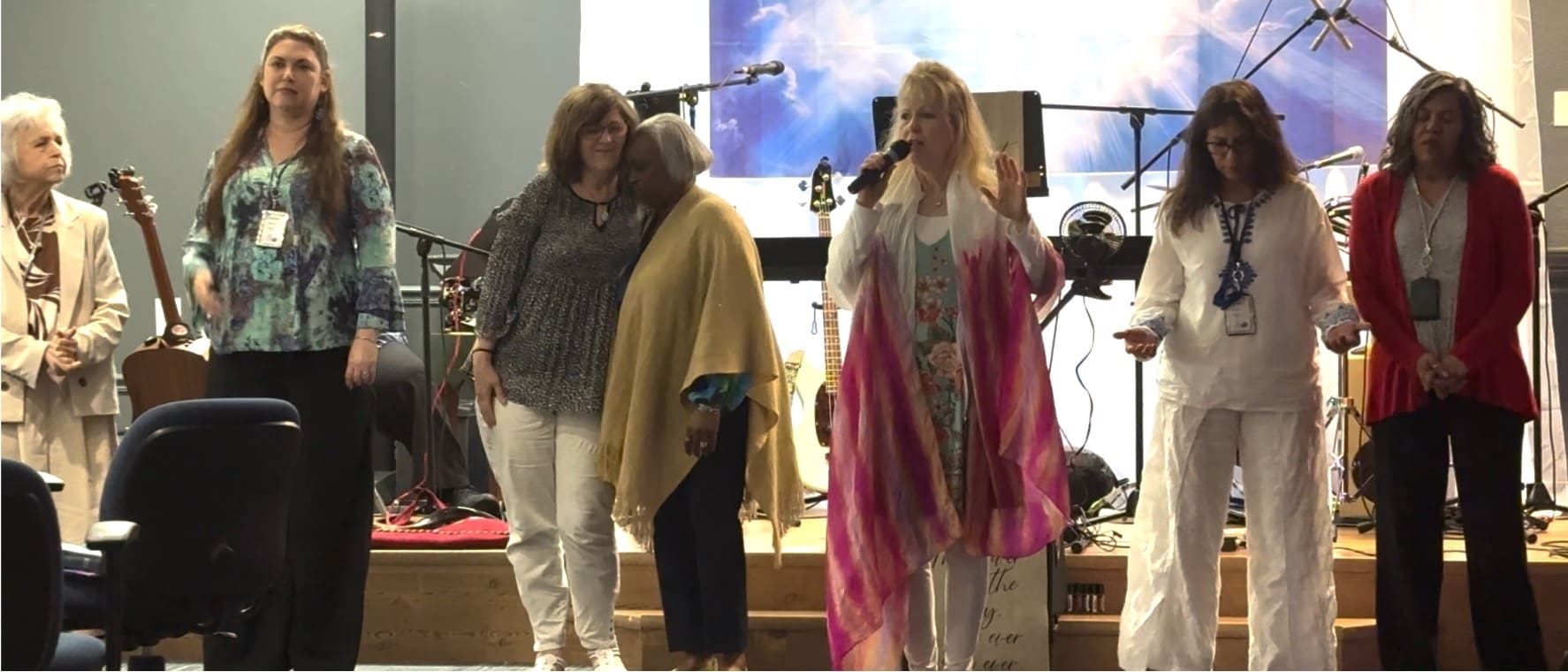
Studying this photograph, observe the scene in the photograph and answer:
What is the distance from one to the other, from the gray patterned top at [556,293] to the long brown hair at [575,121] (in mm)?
39

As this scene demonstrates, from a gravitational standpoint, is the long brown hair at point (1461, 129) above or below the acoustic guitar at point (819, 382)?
above

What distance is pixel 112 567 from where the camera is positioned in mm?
2496

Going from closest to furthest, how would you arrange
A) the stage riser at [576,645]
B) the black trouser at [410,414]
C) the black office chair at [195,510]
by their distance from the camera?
the black office chair at [195,510] → the stage riser at [576,645] → the black trouser at [410,414]

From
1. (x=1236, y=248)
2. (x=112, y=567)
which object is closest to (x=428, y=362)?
(x=112, y=567)

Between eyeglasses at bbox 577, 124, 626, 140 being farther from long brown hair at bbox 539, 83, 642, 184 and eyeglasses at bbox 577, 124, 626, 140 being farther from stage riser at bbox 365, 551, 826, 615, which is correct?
stage riser at bbox 365, 551, 826, 615

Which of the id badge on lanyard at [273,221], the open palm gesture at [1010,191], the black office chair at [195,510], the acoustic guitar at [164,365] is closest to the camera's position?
the black office chair at [195,510]

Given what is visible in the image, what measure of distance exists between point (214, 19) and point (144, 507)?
424 cm

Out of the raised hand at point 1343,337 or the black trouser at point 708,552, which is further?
the black trouser at point 708,552

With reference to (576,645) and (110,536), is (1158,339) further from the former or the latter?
(110,536)

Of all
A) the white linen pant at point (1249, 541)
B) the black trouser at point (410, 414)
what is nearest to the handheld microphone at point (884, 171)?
the white linen pant at point (1249, 541)

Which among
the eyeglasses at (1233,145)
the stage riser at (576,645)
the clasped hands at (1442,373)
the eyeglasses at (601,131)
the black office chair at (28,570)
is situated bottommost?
the stage riser at (576,645)

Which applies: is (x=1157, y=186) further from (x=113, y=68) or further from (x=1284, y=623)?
(x=113, y=68)

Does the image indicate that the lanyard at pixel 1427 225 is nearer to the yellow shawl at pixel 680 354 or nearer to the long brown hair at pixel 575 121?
the yellow shawl at pixel 680 354

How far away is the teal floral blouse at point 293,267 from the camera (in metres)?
3.18
